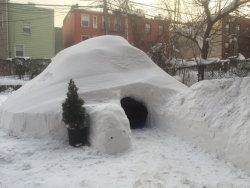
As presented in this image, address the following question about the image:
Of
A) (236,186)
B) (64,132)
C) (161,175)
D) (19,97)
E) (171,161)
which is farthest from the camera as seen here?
(19,97)

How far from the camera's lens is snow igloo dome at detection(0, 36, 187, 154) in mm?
5789

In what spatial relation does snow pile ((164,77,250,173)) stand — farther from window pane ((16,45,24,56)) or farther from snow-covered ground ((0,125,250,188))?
window pane ((16,45,24,56))

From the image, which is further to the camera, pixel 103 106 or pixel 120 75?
pixel 120 75

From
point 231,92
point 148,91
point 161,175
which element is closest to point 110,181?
point 161,175

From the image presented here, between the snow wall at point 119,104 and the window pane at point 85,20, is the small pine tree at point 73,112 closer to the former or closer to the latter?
the snow wall at point 119,104

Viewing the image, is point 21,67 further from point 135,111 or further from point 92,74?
point 135,111

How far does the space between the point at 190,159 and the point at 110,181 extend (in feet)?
5.70

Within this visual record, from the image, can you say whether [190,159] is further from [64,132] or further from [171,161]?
[64,132]

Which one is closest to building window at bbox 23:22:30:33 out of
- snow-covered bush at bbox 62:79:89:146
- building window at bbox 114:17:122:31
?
building window at bbox 114:17:122:31

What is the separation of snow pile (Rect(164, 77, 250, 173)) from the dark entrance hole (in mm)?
1379

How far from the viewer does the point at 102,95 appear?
7.09 metres

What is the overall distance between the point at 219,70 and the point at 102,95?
6303mm

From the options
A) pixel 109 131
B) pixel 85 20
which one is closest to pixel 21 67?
pixel 85 20

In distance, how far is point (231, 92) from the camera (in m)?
5.84
